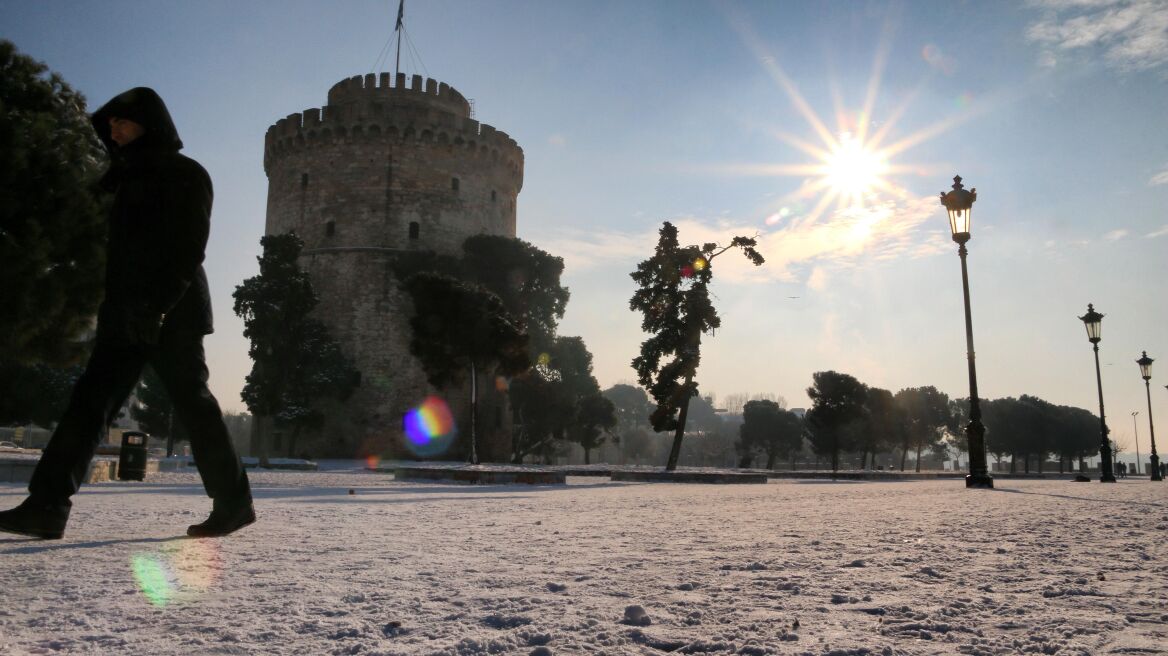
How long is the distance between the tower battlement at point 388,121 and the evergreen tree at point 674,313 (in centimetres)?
1662

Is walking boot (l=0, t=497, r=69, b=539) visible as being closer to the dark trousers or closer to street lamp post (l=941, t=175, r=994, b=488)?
the dark trousers

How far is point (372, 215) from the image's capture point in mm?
36500

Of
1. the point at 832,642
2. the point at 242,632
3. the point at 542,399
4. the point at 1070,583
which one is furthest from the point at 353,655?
the point at 542,399

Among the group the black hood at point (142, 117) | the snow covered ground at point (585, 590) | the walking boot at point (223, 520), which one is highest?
the black hood at point (142, 117)

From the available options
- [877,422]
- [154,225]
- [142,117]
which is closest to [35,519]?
[154,225]

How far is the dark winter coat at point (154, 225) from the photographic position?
11.6ft

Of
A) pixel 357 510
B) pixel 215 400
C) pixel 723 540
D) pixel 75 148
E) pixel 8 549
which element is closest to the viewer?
pixel 8 549

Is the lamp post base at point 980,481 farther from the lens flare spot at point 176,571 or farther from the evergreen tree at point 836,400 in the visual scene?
the evergreen tree at point 836,400

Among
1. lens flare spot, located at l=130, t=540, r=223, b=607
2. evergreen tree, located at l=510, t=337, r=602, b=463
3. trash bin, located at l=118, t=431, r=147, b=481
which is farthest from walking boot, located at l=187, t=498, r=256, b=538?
evergreen tree, located at l=510, t=337, r=602, b=463

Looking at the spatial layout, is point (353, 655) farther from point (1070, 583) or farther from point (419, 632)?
point (1070, 583)

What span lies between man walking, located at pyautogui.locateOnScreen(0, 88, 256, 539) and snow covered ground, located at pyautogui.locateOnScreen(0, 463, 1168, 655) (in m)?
0.32

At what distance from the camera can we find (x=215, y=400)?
12.5ft

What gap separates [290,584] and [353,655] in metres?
0.98

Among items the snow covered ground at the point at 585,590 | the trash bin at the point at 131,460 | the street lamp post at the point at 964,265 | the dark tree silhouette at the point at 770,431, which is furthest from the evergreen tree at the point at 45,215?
the dark tree silhouette at the point at 770,431
